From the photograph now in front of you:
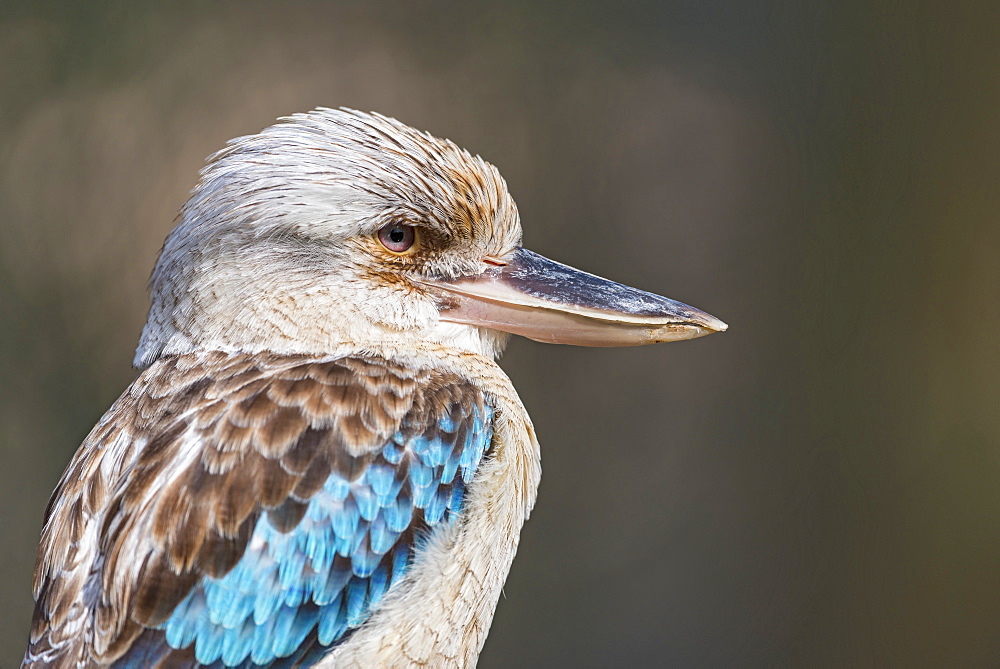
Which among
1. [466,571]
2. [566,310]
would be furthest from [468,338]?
[466,571]

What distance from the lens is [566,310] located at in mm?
1080

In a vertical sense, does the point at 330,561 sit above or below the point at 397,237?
below

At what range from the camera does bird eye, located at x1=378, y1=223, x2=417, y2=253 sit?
103cm

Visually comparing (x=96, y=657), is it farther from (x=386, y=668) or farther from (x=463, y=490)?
(x=463, y=490)

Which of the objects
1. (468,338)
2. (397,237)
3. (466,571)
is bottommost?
(466,571)

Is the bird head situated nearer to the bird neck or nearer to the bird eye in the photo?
the bird eye

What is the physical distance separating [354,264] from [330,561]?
0.35 metres

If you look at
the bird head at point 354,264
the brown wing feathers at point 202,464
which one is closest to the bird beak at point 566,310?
the bird head at point 354,264

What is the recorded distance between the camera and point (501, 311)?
1091mm

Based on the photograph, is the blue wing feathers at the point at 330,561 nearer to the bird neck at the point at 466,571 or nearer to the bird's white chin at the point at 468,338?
the bird neck at the point at 466,571

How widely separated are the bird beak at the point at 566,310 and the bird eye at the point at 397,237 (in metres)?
0.05

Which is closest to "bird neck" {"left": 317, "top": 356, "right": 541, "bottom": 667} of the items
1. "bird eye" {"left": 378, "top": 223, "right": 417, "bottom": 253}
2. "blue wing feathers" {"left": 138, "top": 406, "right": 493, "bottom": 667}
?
"blue wing feathers" {"left": 138, "top": 406, "right": 493, "bottom": 667}

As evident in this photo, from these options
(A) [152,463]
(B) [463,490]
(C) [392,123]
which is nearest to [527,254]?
(C) [392,123]

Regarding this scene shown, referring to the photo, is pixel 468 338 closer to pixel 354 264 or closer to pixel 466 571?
pixel 354 264
